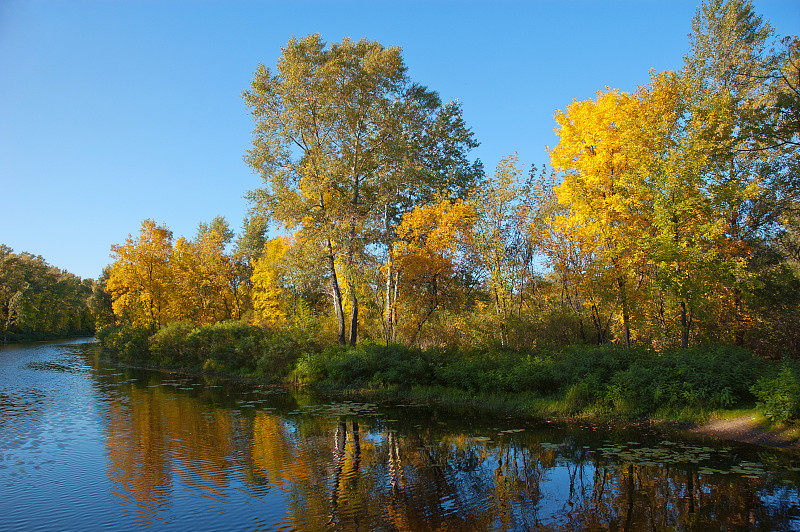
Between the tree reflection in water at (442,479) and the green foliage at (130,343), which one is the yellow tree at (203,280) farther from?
the tree reflection in water at (442,479)

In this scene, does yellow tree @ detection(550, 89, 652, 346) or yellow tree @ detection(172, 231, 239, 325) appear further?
yellow tree @ detection(172, 231, 239, 325)

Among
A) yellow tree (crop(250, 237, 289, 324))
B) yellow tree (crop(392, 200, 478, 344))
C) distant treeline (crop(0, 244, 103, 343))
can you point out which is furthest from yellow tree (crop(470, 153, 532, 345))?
distant treeline (crop(0, 244, 103, 343))

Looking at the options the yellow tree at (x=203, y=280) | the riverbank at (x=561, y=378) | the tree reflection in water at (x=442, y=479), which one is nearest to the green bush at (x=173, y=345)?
the yellow tree at (x=203, y=280)

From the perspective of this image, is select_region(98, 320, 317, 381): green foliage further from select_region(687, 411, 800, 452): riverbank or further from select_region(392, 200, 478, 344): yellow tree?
select_region(687, 411, 800, 452): riverbank

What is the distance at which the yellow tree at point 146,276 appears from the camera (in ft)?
118

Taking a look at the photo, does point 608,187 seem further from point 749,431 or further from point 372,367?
point 372,367

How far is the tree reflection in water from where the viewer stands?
23.4 ft

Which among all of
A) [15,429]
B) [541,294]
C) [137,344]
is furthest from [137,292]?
[541,294]

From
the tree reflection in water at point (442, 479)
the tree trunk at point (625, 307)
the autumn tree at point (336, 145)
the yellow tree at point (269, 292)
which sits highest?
the autumn tree at point (336, 145)

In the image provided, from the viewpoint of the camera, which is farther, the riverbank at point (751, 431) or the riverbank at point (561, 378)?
the riverbank at point (561, 378)

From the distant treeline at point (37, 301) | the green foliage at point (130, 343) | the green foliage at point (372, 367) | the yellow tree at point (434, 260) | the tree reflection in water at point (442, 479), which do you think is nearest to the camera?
the tree reflection in water at point (442, 479)

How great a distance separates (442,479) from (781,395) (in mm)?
7850

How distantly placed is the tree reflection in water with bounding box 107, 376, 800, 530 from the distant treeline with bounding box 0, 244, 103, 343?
66707 mm

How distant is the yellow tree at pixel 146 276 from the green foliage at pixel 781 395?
36475 millimetres
